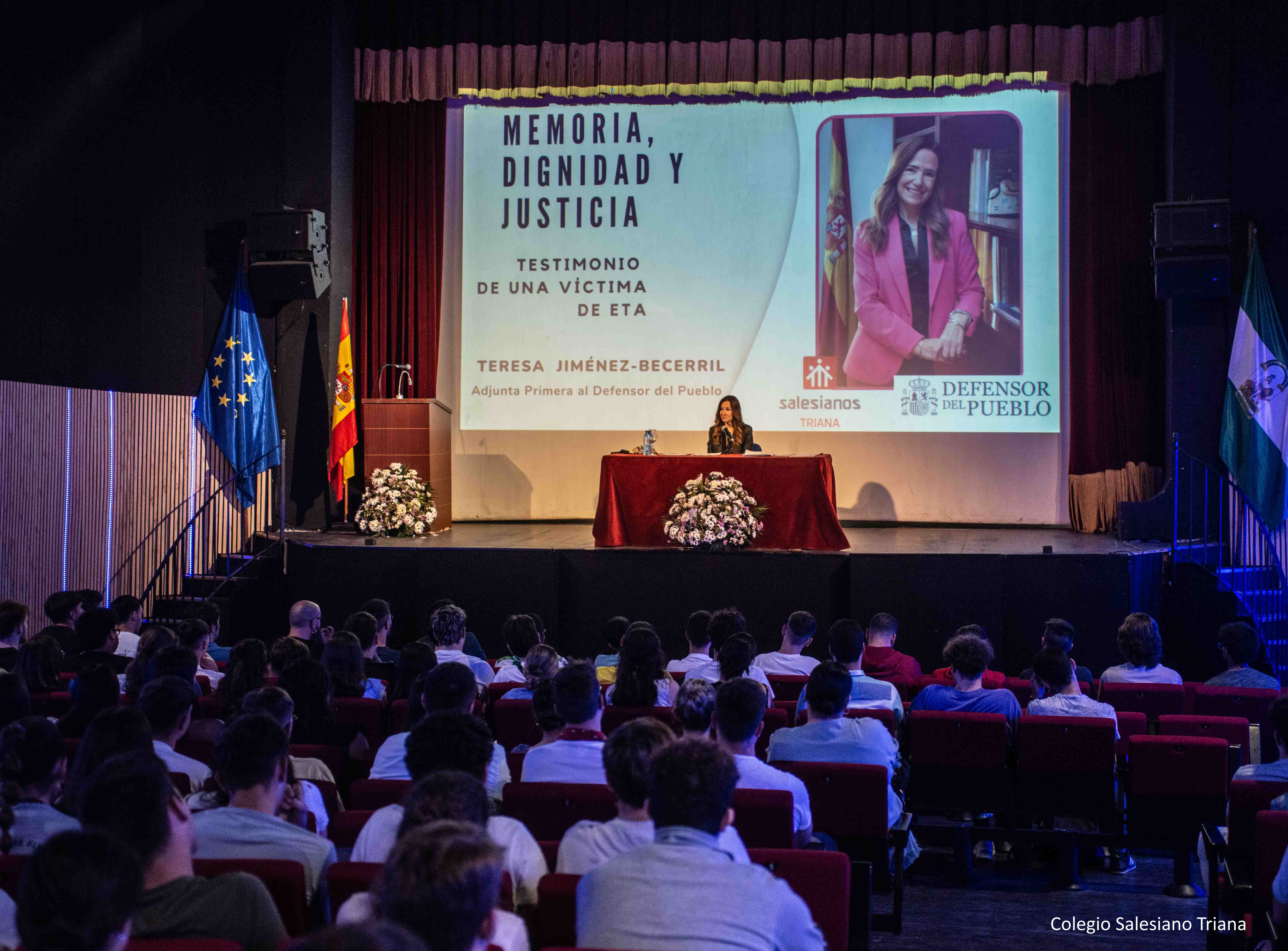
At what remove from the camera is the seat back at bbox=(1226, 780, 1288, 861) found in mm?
3322

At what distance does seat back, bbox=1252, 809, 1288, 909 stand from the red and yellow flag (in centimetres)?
842

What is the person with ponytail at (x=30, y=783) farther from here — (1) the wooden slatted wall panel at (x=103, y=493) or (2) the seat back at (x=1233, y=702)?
(1) the wooden slatted wall panel at (x=103, y=493)

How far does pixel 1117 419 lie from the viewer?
10.2 meters

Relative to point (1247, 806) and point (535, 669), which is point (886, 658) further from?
point (1247, 806)

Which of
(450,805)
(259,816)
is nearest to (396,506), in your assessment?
(259,816)

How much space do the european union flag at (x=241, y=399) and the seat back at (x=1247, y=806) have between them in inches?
318

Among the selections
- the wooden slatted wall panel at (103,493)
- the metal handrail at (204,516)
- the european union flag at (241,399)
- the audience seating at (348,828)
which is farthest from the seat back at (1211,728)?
the european union flag at (241,399)

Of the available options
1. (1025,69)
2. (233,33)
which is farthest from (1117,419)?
(233,33)

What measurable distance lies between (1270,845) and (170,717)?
2877 mm

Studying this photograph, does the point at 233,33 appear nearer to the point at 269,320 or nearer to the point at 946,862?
the point at 269,320

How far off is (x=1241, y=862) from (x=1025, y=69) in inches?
320

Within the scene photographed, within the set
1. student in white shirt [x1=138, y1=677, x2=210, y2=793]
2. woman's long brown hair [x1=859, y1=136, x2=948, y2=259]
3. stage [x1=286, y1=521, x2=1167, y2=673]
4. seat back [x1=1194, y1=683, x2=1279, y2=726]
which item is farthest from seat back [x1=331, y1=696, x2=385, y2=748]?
woman's long brown hair [x1=859, y1=136, x2=948, y2=259]

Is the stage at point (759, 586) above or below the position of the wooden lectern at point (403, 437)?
below

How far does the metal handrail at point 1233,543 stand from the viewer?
26.4 feet
